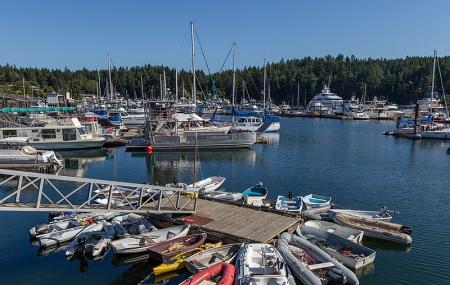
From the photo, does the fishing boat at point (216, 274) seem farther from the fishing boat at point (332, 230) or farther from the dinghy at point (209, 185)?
the dinghy at point (209, 185)

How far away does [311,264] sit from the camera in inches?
813

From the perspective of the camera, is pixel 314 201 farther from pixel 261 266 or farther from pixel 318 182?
pixel 261 266

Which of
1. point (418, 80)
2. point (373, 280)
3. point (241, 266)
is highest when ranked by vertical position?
point (418, 80)

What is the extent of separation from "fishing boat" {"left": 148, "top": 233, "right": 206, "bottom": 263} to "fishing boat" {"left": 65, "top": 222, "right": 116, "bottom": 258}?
3291 millimetres

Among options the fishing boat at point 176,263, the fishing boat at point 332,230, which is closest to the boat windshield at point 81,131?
the fishing boat at point 332,230

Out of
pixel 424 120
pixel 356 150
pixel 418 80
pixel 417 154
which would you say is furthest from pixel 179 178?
pixel 418 80

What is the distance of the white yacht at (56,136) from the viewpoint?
199 ft

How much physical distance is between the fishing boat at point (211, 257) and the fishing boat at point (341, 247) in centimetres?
523

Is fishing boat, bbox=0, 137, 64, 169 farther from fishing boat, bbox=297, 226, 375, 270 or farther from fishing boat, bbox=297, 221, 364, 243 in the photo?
fishing boat, bbox=297, 226, 375, 270

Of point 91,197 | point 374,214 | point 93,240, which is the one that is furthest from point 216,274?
point 374,214

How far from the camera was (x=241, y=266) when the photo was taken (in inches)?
755

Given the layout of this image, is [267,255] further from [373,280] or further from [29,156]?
[29,156]

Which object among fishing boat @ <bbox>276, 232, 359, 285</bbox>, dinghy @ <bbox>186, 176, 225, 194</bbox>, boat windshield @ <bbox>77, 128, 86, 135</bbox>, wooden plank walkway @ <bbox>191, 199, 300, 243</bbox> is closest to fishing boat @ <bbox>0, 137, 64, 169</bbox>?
boat windshield @ <bbox>77, 128, 86, 135</bbox>

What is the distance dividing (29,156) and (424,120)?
94.0 metres
